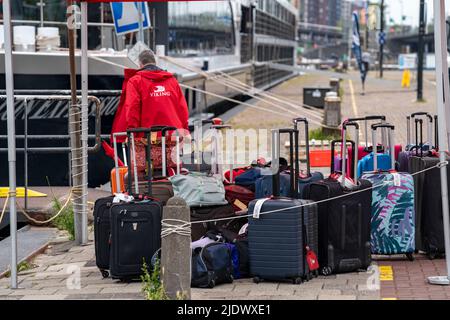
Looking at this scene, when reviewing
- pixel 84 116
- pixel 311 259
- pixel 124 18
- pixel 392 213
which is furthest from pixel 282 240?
pixel 124 18

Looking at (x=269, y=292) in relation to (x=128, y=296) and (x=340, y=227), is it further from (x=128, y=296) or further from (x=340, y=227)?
(x=128, y=296)

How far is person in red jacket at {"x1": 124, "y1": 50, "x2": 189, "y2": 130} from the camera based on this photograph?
9.77 metres

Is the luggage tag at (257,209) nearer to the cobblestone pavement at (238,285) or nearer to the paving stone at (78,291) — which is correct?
the cobblestone pavement at (238,285)

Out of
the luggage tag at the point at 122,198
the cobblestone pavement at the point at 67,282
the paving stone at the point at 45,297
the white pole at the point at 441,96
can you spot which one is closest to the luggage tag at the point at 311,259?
the white pole at the point at 441,96

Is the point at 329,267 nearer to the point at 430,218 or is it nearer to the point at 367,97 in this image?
the point at 430,218

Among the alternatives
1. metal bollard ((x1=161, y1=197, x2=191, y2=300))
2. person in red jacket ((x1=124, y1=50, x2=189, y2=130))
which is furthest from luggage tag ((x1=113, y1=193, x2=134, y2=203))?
person in red jacket ((x1=124, y1=50, x2=189, y2=130))

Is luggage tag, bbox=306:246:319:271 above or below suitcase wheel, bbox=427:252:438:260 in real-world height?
above

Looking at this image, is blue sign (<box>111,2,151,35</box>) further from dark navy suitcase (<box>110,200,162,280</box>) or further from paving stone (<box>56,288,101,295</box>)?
paving stone (<box>56,288,101,295</box>)

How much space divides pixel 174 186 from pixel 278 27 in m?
41.1

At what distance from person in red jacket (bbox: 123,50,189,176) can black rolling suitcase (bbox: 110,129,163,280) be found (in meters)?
1.68

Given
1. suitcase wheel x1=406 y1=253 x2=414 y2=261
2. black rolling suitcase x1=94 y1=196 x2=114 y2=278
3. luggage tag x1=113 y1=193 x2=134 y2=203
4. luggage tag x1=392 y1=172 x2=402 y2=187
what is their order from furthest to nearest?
suitcase wheel x1=406 y1=253 x2=414 y2=261, luggage tag x1=392 y1=172 x2=402 y2=187, black rolling suitcase x1=94 y1=196 x2=114 y2=278, luggage tag x1=113 y1=193 x2=134 y2=203

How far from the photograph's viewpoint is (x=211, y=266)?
7863 mm

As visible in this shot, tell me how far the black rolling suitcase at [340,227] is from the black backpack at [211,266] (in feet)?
2.52

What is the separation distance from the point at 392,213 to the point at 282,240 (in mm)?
1282
